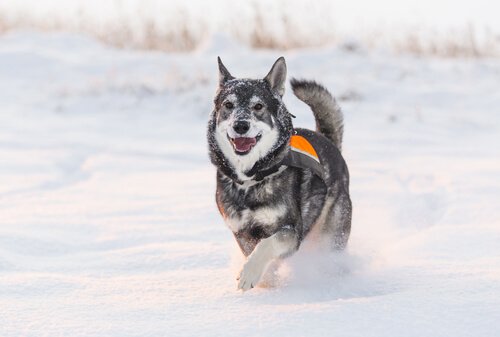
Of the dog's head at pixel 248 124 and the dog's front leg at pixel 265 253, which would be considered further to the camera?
the dog's head at pixel 248 124

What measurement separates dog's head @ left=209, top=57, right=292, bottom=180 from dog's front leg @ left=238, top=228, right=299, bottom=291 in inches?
13.9

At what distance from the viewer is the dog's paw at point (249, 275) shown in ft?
10.0

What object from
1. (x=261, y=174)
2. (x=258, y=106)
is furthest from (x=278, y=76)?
(x=261, y=174)

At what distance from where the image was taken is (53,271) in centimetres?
364

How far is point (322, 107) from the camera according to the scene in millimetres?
4227

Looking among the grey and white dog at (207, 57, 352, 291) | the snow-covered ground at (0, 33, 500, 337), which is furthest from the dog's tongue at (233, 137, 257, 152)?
the snow-covered ground at (0, 33, 500, 337)

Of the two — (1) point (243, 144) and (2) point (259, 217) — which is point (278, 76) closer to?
(1) point (243, 144)

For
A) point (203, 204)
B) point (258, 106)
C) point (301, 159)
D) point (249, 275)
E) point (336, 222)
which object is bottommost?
point (203, 204)

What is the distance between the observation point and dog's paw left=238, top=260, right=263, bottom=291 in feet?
10.0

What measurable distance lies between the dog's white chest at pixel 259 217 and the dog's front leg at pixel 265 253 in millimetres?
79

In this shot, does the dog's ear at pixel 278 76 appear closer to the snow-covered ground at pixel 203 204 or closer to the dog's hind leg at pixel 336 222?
the dog's hind leg at pixel 336 222

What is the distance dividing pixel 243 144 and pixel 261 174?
0.17 m

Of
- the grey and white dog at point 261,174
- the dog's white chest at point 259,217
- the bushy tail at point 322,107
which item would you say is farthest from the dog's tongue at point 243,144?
the bushy tail at point 322,107

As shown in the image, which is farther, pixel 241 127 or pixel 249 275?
pixel 241 127
